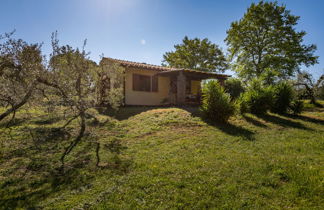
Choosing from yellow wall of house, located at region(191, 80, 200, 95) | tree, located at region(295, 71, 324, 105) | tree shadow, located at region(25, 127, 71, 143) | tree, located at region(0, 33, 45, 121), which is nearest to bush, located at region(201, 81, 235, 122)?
tree shadow, located at region(25, 127, 71, 143)

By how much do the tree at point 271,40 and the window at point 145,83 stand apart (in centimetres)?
1186

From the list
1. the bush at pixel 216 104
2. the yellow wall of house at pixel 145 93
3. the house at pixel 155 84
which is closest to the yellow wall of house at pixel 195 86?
the house at pixel 155 84

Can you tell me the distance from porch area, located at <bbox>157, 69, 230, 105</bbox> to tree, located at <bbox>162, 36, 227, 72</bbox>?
14.7 meters

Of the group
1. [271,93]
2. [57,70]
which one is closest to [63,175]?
[57,70]

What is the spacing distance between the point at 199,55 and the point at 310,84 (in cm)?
1675

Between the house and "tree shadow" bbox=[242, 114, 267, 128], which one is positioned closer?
"tree shadow" bbox=[242, 114, 267, 128]

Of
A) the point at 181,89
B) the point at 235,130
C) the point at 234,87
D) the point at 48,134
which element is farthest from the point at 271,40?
the point at 48,134

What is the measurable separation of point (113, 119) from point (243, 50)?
65.3ft

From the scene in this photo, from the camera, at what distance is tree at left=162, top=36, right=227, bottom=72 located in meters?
30.9

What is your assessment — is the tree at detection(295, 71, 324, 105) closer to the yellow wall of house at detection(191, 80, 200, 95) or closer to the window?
the yellow wall of house at detection(191, 80, 200, 95)

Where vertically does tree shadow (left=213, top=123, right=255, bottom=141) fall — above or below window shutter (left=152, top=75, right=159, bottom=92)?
below

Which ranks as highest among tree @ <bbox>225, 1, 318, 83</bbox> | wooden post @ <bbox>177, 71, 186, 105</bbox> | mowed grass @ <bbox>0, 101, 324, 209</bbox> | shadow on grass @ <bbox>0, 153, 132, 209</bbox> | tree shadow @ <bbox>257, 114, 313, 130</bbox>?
tree @ <bbox>225, 1, 318, 83</bbox>

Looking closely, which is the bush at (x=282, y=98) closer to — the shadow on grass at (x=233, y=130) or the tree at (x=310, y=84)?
the shadow on grass at (x=233, y=130)

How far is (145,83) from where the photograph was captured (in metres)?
14.1
